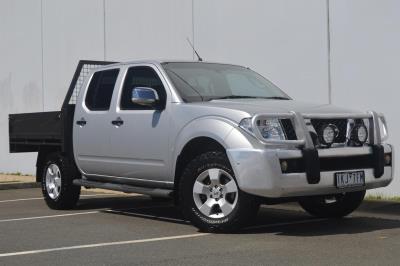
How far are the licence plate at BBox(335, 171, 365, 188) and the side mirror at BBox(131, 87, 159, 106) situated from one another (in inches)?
89.5

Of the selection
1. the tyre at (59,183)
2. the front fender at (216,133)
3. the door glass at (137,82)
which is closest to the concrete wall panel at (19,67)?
the tyre at (59,183)

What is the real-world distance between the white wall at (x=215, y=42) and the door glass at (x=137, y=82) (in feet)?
11.7

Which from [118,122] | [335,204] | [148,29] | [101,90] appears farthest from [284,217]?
[148,29]

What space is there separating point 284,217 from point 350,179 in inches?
70.8

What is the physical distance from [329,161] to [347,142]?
453mm

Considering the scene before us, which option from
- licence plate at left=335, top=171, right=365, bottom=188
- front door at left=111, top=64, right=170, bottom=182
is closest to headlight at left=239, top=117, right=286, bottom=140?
→ licence plate at left=335, top=171, right=365, bottom=188

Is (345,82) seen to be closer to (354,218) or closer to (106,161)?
(354,218)

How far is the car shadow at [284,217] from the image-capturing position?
7.77 metres

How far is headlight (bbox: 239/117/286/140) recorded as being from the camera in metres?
7.12

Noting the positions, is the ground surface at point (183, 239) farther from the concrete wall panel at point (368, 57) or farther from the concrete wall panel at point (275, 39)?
the concrete wall panel at point (275, 39)

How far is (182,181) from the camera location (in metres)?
7.70

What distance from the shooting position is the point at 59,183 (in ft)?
32.9

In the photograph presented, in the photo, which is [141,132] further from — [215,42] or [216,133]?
[215,42]

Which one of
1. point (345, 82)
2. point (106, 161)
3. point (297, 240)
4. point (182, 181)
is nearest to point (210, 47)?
point (345, 82)
